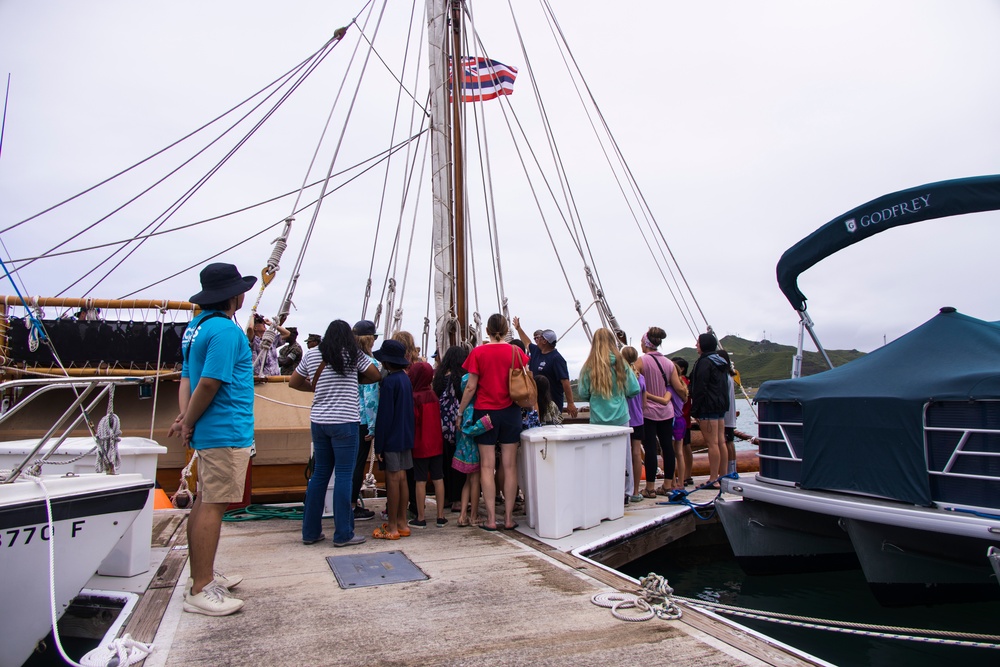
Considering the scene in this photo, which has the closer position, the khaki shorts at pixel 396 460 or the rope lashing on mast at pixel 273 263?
the khaki shorts at pixel 396 460

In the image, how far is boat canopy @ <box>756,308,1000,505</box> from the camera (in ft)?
A: 14.6

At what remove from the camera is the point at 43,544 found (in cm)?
292

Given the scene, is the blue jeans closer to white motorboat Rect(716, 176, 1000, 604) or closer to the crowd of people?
the crowd of people

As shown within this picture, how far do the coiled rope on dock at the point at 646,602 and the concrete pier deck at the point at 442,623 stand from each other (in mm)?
48

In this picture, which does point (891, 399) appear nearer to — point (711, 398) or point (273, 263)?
point (711, 398)

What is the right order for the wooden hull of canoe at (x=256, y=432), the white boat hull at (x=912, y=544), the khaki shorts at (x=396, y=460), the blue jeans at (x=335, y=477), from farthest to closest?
the wooden hull of canoe at (x=256, y=432), the khaki shorts at (x=396, y=460), the blue jeans at (x=335, y=477), the white boat hull at (x=912, y=544)

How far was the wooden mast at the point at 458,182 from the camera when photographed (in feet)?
28.4

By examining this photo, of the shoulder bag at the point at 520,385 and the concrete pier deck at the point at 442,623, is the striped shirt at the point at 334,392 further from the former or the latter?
the shoulder bag at the point at 520,385

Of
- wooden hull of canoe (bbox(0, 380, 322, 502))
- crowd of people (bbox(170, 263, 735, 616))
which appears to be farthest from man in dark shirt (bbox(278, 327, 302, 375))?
wooden hull of canoe (bbox(0, 380, 322, 502))

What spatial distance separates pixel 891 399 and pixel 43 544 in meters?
5.04

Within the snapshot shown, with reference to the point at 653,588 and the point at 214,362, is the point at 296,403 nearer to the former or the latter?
the point at 214,362

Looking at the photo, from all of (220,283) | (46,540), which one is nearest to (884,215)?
(220,283)

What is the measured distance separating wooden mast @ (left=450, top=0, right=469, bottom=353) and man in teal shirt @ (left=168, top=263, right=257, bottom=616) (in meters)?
4.54

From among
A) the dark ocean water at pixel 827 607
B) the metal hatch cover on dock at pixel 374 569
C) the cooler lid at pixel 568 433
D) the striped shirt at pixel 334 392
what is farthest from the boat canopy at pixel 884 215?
the metal hatch cover on dock at pixel 374 569
